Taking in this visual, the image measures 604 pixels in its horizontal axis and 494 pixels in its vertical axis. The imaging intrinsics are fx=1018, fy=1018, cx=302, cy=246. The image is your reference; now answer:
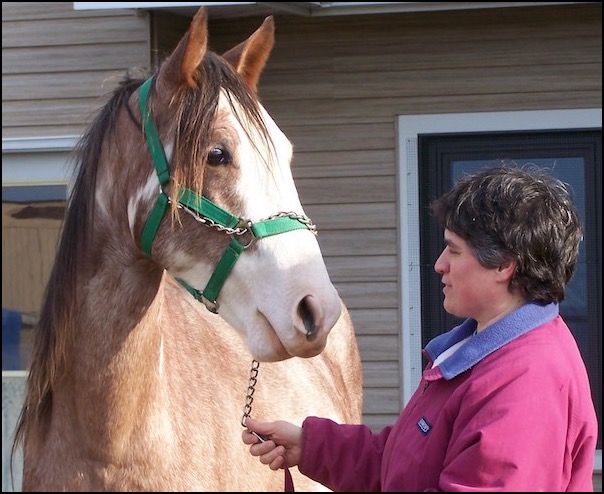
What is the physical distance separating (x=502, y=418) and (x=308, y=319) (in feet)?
2.10

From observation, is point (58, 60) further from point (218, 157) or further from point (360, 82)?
point (218, 157)

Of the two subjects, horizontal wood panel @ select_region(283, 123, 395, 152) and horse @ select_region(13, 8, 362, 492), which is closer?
horse @ select_region(13, 8, 362, 492)

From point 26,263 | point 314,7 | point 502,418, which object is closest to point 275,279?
point 502,418

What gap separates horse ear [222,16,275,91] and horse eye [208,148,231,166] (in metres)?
0.36

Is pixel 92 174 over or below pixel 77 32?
below

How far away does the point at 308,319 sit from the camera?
6.84 feet

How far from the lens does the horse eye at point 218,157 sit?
224cm

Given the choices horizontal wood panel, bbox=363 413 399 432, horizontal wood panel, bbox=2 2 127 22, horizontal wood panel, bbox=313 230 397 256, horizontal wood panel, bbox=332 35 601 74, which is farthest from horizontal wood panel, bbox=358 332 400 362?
horizontal wood panel, bbox=2 2 127 22

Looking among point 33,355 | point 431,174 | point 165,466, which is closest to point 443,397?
point 165,466

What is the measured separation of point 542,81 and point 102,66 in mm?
2132

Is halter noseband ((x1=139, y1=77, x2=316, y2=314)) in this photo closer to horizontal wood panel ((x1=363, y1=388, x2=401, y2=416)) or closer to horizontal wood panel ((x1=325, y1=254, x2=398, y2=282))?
horizontal wood panel ((x1=325, y1=254, x2=398, y2=282))

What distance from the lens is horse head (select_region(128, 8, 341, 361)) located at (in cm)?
212

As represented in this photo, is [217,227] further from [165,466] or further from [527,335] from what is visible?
[527,335]

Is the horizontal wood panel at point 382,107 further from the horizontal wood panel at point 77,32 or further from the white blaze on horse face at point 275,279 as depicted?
the white blaze on horse face at point 275,279
